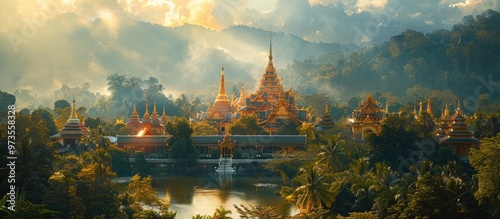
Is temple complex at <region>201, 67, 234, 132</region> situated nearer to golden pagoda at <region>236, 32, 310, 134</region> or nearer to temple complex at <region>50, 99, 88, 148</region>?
golden pagoda at <region>236, 32, 310, 134</region>

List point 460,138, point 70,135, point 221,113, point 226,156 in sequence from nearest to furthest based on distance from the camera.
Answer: point 460,138, point 226,156, point 70,135, point 221,113

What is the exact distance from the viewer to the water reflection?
155 ft

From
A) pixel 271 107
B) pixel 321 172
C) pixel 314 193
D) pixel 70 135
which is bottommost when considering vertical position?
pixel 314 193

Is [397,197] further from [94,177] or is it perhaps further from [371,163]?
[371,163]

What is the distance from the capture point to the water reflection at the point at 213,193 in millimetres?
47250

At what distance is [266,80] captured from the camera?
91000 mm

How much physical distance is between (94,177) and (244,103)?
49939 mm

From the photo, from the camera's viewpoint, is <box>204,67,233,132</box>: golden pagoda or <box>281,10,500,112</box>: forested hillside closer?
<box>204,67,233,132</box>: golden pagoda

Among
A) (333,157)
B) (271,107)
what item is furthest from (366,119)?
(333,157)

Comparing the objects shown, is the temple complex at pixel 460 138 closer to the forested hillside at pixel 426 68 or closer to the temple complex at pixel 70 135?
the temple complex at pixel 70 135

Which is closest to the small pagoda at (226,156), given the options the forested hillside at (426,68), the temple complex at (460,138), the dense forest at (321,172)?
the dense forest at (321,172)

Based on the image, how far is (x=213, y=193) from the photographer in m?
52.9

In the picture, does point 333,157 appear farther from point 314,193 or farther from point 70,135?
point 70,135

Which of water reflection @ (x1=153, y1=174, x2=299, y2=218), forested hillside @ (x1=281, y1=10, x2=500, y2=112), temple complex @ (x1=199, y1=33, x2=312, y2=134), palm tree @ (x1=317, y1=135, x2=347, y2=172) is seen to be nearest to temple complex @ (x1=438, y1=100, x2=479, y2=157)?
water reflection @ (x1=153, y1=174, x2=299, y2=218)
